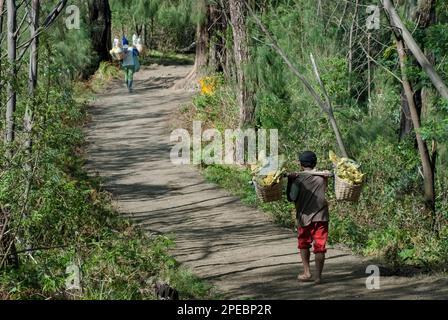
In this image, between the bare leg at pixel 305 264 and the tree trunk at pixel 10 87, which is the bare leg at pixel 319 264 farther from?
the tree trunk at pixel 10 87

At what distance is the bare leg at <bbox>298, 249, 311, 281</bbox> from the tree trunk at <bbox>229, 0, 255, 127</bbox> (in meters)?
8.45

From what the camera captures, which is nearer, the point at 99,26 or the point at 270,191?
the point at 270,191

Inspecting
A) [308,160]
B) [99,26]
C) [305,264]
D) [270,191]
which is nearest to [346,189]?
[308,160]

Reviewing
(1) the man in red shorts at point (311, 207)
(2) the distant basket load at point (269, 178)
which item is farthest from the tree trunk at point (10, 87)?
(1) the man in red shorts at point (311, 207)

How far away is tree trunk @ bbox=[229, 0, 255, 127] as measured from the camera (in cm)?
1827

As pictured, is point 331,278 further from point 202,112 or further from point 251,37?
point 202,112

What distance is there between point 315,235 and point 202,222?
4289mm

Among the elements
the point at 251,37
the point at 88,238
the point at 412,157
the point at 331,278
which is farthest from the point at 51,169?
the point at 251,37

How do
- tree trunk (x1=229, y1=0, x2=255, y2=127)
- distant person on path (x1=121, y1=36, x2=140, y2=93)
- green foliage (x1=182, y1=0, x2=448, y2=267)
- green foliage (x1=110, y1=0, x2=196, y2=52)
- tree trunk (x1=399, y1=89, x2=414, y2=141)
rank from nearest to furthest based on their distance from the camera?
green foliage (x1=182, y1=0, x2=448, y2=267) → tree trunk (x1=399, y1=89, x2=414, y2=141) → tree trunk (x1=229, y1=0, x2=255, y2=127) → distant person on path (x1=121, y1=36, x2=140, y2=93) → green foliage (x1=110, y1=0, x2=196, y2=52)

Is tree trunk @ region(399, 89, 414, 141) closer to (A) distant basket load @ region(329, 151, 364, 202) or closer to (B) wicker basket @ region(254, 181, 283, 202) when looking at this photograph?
(A) distant basket load @ region(329, 151, 364, 202)

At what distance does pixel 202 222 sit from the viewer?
1427cm

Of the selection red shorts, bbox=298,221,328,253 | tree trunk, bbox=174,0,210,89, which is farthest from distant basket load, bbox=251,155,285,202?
tree trunk, bbox=174,0,210,89

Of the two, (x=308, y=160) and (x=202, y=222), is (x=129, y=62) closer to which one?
(x=202, y=222)

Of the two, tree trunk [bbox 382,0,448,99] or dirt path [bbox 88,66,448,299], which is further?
tree trunk [bbox 382,0,448,99]
